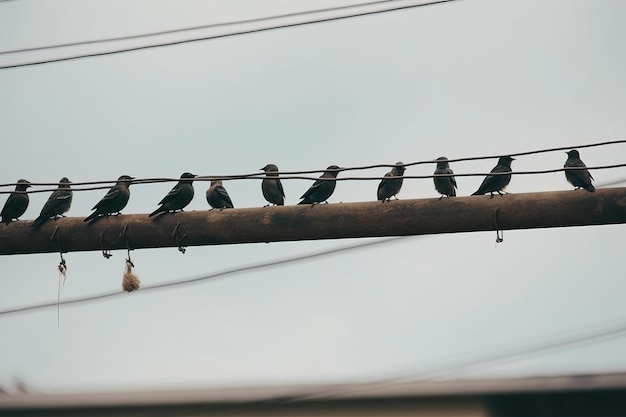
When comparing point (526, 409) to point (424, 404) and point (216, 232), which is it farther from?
point (216, 232)

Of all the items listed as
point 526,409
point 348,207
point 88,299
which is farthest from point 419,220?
point 88,299

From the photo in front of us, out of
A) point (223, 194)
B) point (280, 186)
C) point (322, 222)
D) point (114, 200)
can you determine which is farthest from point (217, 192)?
point (322, 222)

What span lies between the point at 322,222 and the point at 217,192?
3594mm

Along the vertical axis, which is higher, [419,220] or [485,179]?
[485,179]

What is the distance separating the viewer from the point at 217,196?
1477cm

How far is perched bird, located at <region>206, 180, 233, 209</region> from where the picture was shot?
1470 centimetres

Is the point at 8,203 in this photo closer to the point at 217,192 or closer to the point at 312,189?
the point at 217,192

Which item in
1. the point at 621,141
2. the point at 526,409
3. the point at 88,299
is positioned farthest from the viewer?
the point at 88,299

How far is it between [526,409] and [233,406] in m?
2.18

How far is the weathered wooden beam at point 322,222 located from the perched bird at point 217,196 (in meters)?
3.10

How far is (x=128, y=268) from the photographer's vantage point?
11.6 m

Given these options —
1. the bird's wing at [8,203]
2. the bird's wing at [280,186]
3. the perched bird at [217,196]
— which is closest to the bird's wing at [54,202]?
the bird's wing at [8,203]

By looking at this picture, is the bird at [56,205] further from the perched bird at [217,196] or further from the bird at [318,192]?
the bird at [318,192]

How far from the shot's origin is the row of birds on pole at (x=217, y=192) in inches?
465
